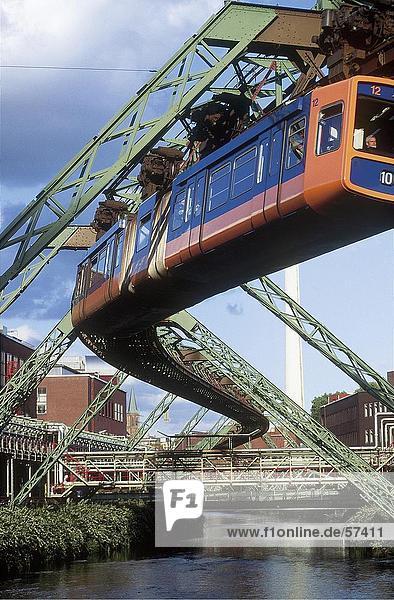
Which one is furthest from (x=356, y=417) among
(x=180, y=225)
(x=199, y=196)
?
(x=199, y=196)

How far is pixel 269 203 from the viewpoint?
65.5ft

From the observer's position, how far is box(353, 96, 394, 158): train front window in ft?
58.3

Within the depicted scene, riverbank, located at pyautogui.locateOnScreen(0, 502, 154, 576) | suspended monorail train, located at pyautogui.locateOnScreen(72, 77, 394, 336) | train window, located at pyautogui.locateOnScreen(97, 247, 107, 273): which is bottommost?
riverbank, located at pyautogui.locateOnScreen(0, 502, 154, 576)

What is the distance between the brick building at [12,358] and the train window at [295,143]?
49.4 m

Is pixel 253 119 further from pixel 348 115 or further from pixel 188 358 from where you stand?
pixel 188 358

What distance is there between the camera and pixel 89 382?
9181 centimetres

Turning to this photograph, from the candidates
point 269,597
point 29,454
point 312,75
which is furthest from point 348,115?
point 29,454

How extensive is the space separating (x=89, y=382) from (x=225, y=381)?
34.2 metres

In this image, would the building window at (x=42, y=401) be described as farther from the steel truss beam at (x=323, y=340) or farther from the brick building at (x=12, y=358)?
the steel truss beam at (x=323, y=340)

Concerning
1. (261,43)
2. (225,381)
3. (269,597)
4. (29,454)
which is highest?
(261,43)

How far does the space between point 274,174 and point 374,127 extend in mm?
2423

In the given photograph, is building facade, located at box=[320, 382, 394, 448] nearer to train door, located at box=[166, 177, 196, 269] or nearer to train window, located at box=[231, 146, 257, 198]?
train door, located at box=[166, 177, 196, 269]
